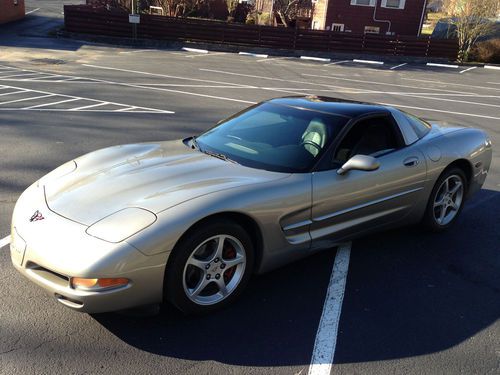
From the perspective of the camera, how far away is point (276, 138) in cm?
389

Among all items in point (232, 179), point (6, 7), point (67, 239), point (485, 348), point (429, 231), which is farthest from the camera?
point (6, 7)

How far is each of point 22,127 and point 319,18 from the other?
97.9ft

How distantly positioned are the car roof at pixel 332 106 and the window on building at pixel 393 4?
31.4 meters

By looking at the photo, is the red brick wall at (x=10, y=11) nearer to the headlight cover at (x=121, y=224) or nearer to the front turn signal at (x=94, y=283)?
the headlight cover at (x=121, y=224)

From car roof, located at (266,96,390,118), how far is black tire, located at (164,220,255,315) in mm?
1537

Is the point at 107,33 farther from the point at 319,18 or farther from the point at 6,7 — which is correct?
Answer: the point at 319,18

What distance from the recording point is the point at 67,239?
271 centimetres

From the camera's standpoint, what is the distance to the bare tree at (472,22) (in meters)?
28.1

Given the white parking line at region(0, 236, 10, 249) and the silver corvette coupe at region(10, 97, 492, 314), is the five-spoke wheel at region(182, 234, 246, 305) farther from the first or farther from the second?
the white parking line at region(0, 236, 10, 249)

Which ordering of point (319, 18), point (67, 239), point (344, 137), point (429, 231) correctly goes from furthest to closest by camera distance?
point (319, 18) → point (429, 231) → point (344, 137) → point (67, 239)

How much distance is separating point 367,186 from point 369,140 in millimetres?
491

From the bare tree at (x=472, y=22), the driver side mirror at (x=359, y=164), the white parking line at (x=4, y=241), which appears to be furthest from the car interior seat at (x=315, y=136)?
the bare tree at (x=472, y=22)

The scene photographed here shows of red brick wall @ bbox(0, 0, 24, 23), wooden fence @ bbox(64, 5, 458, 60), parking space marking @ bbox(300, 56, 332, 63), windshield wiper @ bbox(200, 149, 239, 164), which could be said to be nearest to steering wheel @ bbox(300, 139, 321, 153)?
windshield wiper @ bbox(200, 149, 239, 164)

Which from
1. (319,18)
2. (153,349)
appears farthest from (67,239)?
(319,18)
